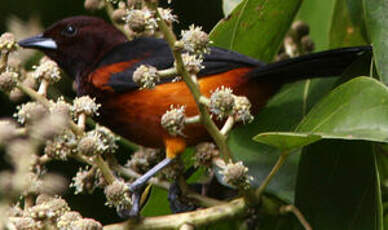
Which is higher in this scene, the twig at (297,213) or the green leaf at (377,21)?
the green leaf at (377,21)

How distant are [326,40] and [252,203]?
1.19 meters

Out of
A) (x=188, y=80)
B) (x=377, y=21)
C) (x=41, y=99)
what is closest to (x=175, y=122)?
(x=188, y=80)

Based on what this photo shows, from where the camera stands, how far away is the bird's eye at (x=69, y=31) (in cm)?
267

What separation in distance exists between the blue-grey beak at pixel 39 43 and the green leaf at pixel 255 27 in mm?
801

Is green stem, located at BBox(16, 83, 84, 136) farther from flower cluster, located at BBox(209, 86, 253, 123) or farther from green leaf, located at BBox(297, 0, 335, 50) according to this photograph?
green leaf, located at BBox(297, 0, 335, 50)

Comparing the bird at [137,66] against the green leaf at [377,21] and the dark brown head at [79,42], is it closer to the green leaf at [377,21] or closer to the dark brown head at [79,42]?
the dark brown head at [79,42]

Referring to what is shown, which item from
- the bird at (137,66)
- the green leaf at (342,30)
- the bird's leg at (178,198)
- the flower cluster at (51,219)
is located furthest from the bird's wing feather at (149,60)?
the flower cluster at (51,219)

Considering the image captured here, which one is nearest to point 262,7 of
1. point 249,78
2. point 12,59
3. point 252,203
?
point 249,78

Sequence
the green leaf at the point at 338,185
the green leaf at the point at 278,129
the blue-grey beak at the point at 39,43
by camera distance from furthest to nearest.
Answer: the blue-grey beak at the point at 39,43 → the green leaf at the point at 278,129 → the green leaf at the point at 338,185

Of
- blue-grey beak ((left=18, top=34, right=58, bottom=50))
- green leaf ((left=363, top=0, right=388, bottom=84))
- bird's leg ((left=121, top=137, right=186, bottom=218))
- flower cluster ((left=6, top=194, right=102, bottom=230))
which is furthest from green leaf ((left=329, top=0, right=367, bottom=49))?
flower cluster ((left=6, top=194, right=102, bottom=230))

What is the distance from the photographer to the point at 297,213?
5.92ft

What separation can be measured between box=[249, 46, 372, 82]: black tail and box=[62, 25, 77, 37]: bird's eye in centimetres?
80

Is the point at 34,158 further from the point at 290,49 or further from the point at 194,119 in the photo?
the point at 290,49

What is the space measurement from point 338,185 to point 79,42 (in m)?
1.36
